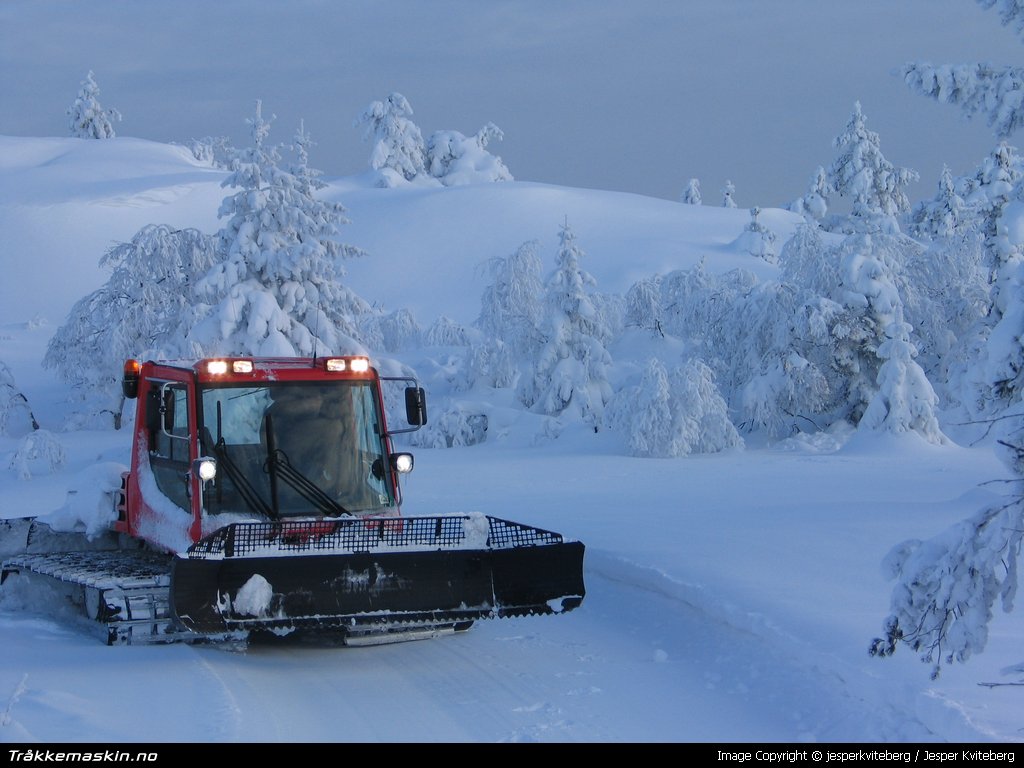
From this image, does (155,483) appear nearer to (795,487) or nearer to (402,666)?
(402,666)

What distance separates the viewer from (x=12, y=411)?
34.6 meters

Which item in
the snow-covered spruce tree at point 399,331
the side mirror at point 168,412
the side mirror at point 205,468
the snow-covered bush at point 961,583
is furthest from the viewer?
the snow-covered spruce tree at point 399,331

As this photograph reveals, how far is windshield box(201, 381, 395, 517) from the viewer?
8766mm

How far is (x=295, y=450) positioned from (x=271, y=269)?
19.0m

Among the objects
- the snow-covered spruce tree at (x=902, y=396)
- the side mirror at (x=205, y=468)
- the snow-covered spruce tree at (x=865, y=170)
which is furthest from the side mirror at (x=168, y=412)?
the snow-covered spruce tree at (x=865, y=170)

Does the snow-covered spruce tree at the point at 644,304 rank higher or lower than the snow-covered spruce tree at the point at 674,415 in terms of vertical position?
higher

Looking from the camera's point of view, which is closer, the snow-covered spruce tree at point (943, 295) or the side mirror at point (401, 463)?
the side mirror at point (401, 463)

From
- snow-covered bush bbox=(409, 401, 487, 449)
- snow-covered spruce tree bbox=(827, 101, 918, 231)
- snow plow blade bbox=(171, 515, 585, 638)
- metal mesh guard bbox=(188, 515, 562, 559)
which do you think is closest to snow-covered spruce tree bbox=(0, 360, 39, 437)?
snow-covered bush bbox=(409, 401, 487, 449)

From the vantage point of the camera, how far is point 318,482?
894cm

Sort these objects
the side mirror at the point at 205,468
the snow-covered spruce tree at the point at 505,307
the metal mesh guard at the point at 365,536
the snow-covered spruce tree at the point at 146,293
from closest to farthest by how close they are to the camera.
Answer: the metal mesh guard at the point at 365,536 → the side mirror at the point at 205,468 → the snow-covered spruce tree at the point at 146,293 → the snow-covered spruce tree at the point at 505,307

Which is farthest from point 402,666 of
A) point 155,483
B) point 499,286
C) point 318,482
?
point 499,286

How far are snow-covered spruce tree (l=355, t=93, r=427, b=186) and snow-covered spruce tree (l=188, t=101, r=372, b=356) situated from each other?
2734 inches

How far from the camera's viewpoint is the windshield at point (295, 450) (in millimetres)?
8766

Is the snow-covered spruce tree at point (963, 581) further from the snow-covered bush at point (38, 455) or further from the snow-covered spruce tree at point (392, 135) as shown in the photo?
the snow-covered spruce tree at point (392, 135)
